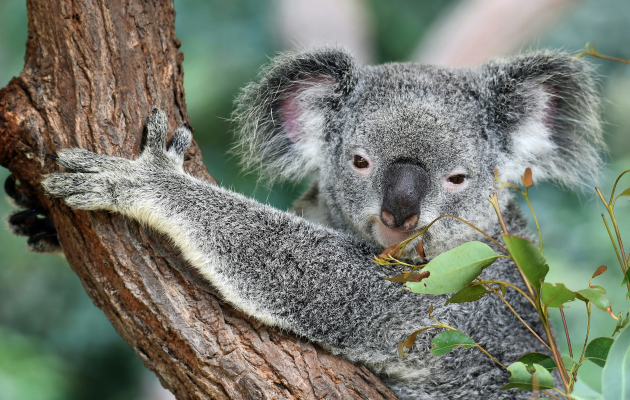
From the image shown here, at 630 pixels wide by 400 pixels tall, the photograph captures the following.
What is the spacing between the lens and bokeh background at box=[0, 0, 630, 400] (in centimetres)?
404

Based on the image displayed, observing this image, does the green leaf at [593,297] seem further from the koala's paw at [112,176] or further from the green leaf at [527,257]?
the koala's paw at [112,176]

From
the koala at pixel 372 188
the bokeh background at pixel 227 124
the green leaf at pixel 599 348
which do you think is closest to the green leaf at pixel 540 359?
the green leaf at pixel 599 348

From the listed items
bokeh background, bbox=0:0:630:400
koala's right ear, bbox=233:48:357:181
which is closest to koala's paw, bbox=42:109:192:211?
koala's right ear, bbox=233:48:357:181

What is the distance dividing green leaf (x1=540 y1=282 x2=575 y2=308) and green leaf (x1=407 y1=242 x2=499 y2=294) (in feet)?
0.42

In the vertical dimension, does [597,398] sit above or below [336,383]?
above

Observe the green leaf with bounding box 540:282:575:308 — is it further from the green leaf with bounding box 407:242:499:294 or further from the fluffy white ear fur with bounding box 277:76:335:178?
the fluffy white ear fur with bounding box 277:76:335:178

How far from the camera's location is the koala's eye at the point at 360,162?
202cm

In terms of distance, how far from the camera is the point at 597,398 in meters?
1.04

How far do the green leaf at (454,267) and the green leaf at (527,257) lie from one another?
0.09 meters

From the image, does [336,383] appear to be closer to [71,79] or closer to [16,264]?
[71,79]

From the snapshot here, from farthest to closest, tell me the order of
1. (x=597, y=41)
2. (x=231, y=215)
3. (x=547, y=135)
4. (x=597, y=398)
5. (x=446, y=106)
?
(x=597, y=41) < (x=547, y=135) < (x=446, y=106) < (x=231, y=215) < (x=597, y=398)

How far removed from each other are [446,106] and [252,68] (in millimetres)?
3201

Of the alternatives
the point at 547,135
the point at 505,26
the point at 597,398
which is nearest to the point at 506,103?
the point at 547,135

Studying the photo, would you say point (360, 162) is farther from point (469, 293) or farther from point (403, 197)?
point (469, 293)
